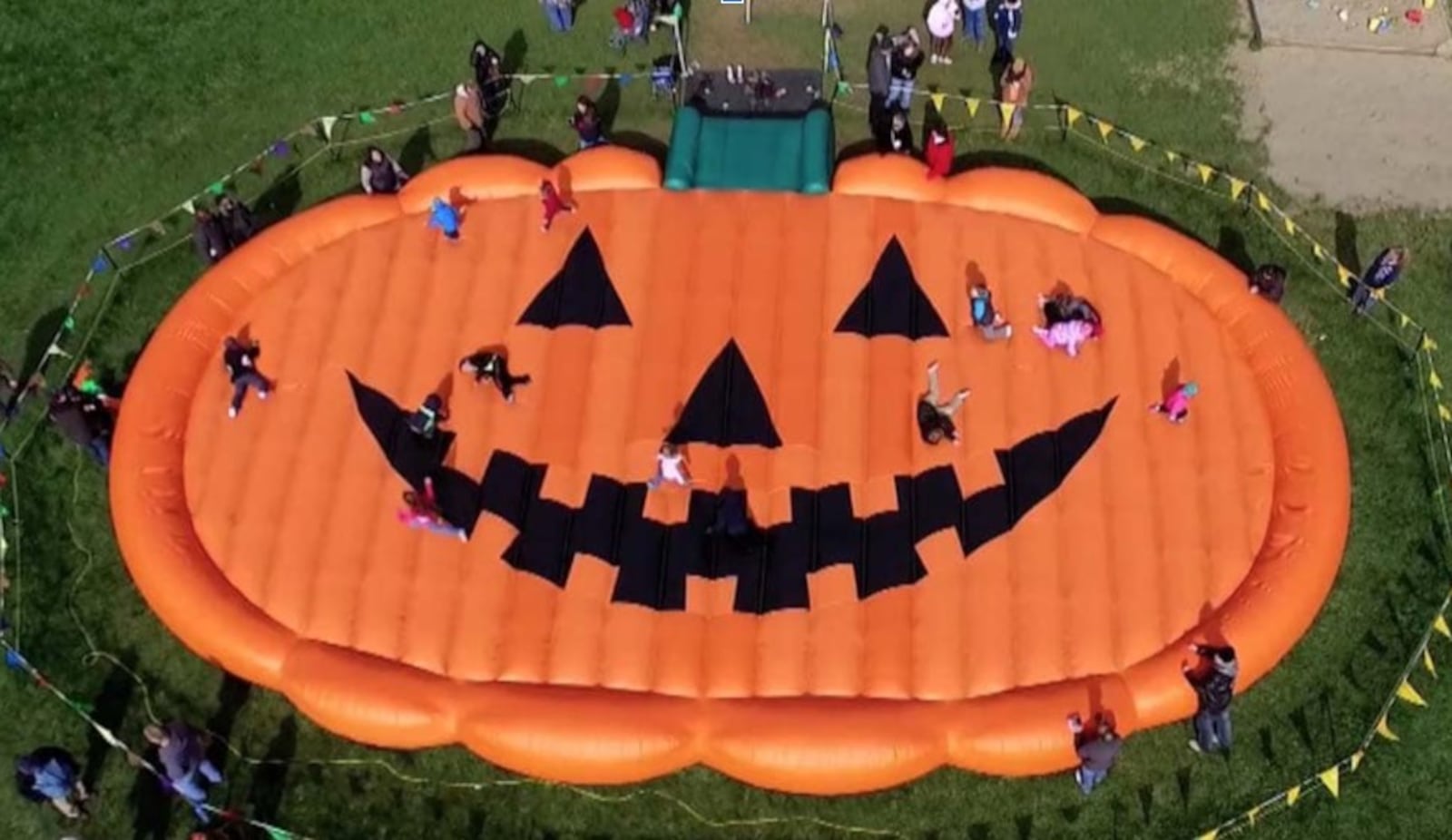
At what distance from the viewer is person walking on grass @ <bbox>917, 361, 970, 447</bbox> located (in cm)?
1575

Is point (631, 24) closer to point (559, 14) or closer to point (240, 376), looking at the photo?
point (559, 14)

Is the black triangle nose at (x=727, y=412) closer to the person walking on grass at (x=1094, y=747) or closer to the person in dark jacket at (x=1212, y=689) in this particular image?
the person walking on grass at (x=1094, y=747)

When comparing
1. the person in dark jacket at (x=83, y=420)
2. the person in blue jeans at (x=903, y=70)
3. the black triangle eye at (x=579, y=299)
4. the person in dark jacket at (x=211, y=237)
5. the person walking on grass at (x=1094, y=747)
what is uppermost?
the person in blue jeans at (x=903, y=70)

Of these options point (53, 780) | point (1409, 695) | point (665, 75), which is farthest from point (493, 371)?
point (1409, 695)

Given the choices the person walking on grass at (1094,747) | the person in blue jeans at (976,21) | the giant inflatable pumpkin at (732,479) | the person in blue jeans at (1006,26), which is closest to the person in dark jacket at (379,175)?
the giant inflatable pumpkin at (732,479)

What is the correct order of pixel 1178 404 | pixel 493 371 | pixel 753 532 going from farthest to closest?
1. pixel 493 371
2. pixel 1178 404
3. pixel 753 532

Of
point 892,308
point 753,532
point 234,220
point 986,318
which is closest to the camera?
point 753,532

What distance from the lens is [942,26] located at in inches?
773

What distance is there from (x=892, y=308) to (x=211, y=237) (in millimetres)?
8860

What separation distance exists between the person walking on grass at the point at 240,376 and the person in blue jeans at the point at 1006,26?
1145cm

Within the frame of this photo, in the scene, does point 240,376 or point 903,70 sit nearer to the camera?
point 240,376

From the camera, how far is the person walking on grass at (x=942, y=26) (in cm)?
1955

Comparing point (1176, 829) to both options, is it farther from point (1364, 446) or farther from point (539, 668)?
point (539, 668)

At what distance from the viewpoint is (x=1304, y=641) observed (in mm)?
15602
